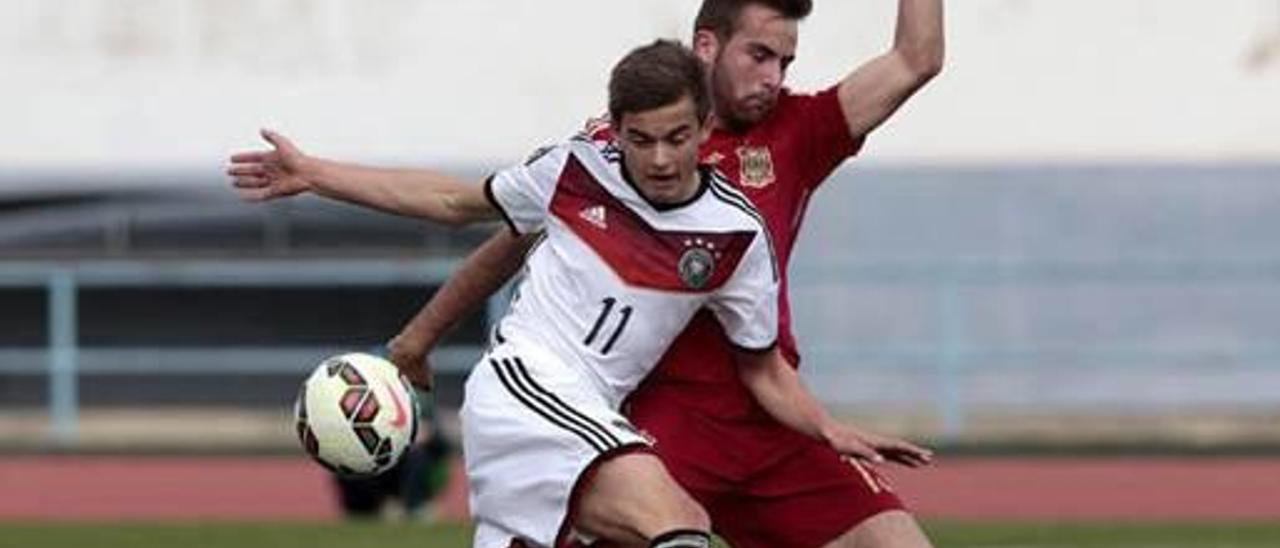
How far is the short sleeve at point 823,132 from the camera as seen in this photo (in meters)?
8.55

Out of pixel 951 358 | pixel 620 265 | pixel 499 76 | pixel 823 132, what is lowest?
pixel 951 358

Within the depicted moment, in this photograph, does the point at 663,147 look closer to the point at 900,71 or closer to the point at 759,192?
the point at 759,192

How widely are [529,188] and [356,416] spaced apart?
0.69 metres

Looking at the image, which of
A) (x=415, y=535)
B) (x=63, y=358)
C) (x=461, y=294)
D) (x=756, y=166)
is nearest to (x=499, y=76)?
(x=63, y=358)

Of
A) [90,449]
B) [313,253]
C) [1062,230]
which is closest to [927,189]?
[1062,230]

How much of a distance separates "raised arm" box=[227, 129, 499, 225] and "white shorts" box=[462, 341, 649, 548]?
37 cm

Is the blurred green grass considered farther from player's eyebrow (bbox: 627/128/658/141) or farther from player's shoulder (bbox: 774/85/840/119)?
player's eyebrow (bbox: 627/128/658/141)

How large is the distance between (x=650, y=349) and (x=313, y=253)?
1700cm

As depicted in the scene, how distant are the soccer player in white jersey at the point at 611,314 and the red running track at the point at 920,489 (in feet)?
32.6

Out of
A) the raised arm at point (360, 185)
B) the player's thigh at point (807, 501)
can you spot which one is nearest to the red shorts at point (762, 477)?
the player's thigh at point (807, 501)

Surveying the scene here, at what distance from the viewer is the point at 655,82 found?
25.7ft

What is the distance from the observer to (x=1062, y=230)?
83.0 feet

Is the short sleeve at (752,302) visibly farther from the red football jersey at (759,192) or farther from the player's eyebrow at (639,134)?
the player's eyebrow at (639,134)

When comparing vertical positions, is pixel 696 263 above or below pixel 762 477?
above
